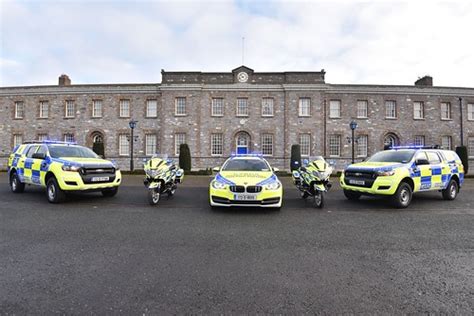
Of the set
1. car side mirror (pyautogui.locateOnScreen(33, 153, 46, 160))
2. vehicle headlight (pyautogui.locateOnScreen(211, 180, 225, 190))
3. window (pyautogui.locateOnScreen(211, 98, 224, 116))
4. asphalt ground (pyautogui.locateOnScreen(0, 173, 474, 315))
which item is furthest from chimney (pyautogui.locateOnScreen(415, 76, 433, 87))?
car side mirror (pyautogui.locateOnScreen(33, 153, 46, 160))

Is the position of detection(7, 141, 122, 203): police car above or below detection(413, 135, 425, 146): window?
below

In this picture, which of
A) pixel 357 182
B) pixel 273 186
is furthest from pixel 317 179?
pixel 273 186

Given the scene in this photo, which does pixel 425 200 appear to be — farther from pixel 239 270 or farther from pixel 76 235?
pixel 76 235

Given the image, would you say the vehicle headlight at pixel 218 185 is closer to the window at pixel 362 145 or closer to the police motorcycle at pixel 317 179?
the police motorcycle at pixel 317 179

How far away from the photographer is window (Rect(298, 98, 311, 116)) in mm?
22422

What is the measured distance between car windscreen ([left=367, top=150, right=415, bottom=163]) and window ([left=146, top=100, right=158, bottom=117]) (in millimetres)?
20474

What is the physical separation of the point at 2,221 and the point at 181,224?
13.1ft

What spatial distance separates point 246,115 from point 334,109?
8814 mm

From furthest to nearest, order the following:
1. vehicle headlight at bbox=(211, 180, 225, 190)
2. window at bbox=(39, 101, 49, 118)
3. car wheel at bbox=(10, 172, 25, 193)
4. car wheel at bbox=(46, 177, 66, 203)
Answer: window at bbox=(39, 101, 49, 118)
car wheel at bbox=(10, 172, 25, 193)
car wheel at bbox=(46, 177, 66, 203)
vehicle headlight at bbox=(211, 180, 225, 190)

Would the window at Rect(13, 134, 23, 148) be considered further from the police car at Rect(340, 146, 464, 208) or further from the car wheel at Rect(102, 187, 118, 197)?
the police car at Rect(340, 146, 464, 208)

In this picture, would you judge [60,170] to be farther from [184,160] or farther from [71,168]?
[184,160]

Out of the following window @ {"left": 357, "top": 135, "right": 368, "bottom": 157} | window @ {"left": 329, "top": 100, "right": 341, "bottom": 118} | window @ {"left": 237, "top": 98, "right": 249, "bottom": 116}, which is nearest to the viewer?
window @ {"left": 237, "top": 98, "right": 249, "bottom": 116}

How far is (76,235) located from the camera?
4273 mm

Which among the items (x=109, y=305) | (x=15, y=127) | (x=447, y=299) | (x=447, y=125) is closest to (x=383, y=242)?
(x=447, y=299)
